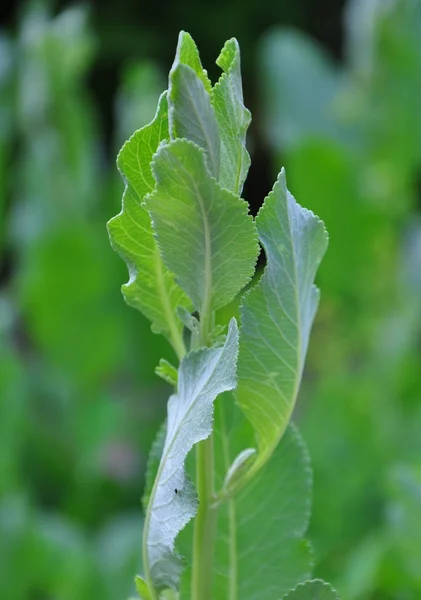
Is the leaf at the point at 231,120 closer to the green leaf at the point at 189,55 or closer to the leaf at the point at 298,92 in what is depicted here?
the green leaf at the point at 189,55

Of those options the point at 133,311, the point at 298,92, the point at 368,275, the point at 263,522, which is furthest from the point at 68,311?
the point at 263,522

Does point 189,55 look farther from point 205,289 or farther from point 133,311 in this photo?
point 133,311

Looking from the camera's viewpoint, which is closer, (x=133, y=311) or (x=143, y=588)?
(x=143, y=588)

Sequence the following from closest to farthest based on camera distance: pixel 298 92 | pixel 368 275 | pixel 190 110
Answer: pixel 190 110, pixel 368 275, pixel 298 92

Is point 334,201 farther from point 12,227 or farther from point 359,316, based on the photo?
point 12,227


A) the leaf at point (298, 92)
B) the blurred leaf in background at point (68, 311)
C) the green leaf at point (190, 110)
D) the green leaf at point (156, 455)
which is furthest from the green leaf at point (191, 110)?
the leaf at point (298, 92)

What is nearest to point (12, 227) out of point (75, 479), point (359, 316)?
point (75, 479)

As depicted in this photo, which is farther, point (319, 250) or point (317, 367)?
point (317, 367)
